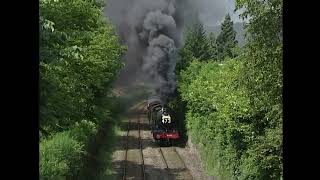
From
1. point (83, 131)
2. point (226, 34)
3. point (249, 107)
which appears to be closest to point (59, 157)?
point (249, 107)

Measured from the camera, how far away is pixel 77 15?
627 inches

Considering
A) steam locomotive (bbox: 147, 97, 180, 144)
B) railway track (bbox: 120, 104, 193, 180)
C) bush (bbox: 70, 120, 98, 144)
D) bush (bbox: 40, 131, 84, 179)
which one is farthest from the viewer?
steam locomotive (bbox: 147, 97, 180, 144)

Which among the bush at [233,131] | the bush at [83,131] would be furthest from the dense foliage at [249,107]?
the bush at [83,131]

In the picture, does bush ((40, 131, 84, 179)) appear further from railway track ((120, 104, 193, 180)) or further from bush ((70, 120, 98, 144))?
railway track ((120, 104, 193, 180))

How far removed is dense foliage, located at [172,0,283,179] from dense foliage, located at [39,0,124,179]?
14.5 feet

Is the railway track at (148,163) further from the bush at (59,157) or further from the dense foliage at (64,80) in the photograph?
the bush at (59,157)

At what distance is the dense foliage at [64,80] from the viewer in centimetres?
807

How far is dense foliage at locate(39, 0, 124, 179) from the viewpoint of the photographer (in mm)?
8070

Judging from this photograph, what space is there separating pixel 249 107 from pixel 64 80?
6912 mm

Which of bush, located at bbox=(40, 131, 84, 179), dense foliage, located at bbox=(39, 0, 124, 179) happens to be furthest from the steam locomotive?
bush, located at bbox=(40, 131, 84, 179)

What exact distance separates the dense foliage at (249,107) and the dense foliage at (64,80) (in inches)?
173

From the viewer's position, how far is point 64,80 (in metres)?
15.8
